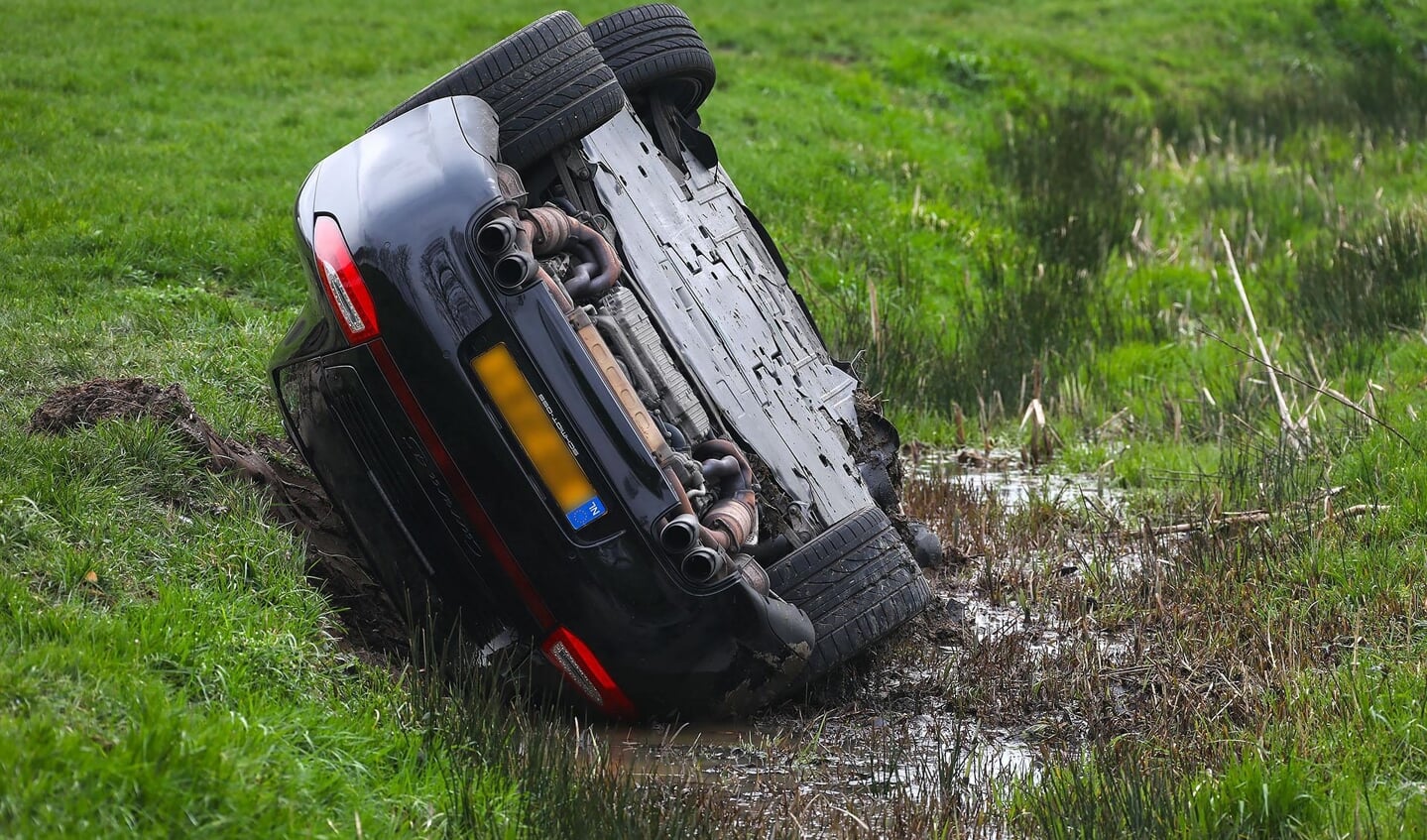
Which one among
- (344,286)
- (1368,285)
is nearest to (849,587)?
(344,286)

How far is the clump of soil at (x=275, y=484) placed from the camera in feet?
14.6

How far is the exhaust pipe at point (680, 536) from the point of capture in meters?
3.78

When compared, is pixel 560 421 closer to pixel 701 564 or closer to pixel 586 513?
pixel 586 513

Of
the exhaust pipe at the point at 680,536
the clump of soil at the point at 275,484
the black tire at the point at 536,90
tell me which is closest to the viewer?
the exhaust pipe at the point at 680,536

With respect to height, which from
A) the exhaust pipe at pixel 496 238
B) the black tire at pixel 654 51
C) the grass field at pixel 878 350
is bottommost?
the grass field at pixel 878 350

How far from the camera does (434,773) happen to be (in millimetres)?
3488

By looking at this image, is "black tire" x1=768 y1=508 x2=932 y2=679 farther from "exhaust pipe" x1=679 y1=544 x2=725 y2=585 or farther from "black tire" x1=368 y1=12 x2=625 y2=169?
"black tire" x1=368 y1=12 x2=625 y2=169

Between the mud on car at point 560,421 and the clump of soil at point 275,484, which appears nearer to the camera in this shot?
the mud on car at point 560,421

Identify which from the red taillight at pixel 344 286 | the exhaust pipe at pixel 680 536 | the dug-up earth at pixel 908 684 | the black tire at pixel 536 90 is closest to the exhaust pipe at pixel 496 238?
the red taillight at pixel 344 286

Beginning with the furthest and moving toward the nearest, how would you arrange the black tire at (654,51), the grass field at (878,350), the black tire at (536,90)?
1. the black tire at (654,51)
2. the black tire at (536,90)
3. the grass field at (878,350)

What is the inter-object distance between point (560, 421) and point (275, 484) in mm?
1432

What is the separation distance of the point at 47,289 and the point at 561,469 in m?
4.00

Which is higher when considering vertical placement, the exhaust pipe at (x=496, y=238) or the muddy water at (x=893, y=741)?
the exhaust pipe at (x=496, y=238)

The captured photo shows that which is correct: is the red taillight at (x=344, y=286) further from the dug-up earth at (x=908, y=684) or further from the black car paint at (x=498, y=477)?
the dug-up earth at (x=908, y=684)
